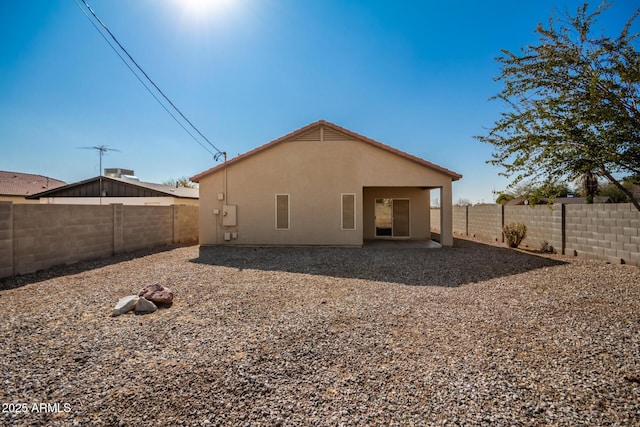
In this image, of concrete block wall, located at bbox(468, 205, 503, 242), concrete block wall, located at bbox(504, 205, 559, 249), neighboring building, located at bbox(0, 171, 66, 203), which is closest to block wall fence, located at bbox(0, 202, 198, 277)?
concrete block wall, located at bbox(504, 205, 559, 249)

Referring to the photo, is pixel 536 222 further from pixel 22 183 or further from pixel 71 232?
pixel 22 183

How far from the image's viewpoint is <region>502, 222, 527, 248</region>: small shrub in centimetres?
1147

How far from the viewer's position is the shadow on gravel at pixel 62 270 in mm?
5977

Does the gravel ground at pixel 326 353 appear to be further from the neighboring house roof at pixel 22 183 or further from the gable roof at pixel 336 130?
the neighboring house roof at pixel 22 183

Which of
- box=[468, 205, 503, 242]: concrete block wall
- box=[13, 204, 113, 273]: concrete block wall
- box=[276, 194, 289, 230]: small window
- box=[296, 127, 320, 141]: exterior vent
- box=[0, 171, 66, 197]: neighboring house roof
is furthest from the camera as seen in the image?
box=[0, 171, 66, 197]: neighboring house roof

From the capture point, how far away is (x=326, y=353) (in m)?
3.13

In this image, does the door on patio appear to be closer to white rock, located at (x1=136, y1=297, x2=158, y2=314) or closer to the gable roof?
the gable roof

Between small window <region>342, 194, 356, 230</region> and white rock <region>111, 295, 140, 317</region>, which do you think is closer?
white rock <region>111, 295, 140, 317</region>

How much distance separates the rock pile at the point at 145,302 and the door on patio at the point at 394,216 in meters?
11.6

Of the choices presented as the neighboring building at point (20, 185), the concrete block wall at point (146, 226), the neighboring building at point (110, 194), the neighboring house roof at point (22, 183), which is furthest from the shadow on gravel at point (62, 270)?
the neighboring house roof at point (22, 183)

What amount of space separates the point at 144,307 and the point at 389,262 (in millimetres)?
6322

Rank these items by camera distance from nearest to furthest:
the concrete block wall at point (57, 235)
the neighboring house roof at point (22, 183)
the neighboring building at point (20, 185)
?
the concrete block wall at point (57, 235)
the neighboring building at point (20, 185)
the neighboring house roof at point (22, 183)

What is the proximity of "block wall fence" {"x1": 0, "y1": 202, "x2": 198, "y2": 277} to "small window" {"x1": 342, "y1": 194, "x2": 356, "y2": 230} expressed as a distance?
7904mm

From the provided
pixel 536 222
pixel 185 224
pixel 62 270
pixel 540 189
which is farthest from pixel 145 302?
pixel 536 222
